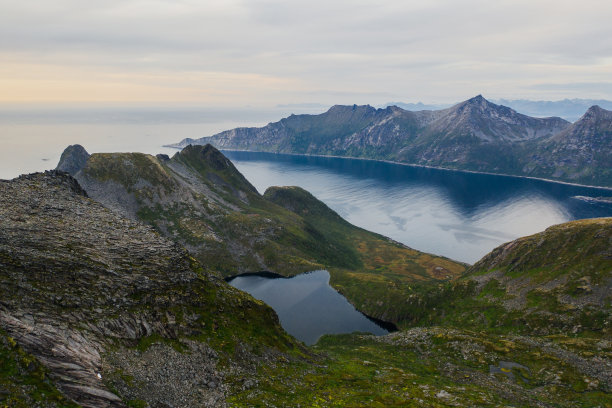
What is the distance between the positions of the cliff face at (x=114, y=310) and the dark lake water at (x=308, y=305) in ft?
155

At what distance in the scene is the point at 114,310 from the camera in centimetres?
4578

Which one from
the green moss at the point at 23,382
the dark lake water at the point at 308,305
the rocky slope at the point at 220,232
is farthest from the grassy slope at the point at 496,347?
the rocky slope at the point at 220,232

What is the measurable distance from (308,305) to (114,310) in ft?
299

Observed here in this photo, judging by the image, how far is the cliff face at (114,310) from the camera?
34.4 m

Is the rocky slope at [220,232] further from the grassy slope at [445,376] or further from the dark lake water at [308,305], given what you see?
the grassy slope at [445,376]

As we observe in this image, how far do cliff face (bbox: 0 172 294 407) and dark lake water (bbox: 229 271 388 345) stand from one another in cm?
4720

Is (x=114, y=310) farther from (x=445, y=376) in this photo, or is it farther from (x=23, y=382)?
(x=445, y=376)

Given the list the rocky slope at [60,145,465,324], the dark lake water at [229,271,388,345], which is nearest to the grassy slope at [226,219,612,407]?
the dark lake water at [229,271,388,345]

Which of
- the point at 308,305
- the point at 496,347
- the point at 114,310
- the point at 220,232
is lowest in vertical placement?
the point at 308,305

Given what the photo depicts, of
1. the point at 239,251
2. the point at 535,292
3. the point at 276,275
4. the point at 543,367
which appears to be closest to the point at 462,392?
the point at 543,367

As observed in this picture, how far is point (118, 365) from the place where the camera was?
38531mm

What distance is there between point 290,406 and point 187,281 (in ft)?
92.3

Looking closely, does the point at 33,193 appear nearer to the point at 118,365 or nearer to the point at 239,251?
the point at 118,365

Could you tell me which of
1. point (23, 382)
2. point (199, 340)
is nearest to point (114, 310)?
point (199, 340)
